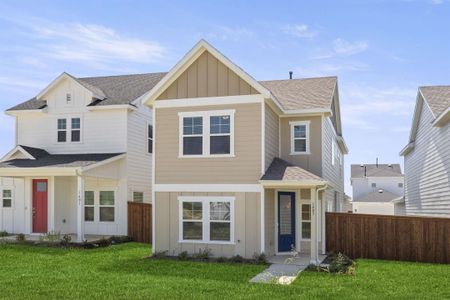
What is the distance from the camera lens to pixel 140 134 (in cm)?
2348

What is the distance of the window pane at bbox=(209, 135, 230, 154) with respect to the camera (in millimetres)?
15969

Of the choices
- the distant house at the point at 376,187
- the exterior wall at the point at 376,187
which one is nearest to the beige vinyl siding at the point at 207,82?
the distant house at the point at 376,187

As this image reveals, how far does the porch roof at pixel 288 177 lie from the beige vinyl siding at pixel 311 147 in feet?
5.83

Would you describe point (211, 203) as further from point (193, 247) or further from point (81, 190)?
point (81, 190)

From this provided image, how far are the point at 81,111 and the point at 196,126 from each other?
8757 millimetres

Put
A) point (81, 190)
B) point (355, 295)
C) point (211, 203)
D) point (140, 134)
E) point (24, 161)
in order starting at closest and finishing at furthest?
point (355, 295) → point (211, 203) → point (81, 190) → point (24, 161) → point (140, 134)

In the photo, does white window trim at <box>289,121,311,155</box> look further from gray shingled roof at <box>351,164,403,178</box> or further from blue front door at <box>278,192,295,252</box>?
gray shingled roof at <box>351,164,403,178</box>

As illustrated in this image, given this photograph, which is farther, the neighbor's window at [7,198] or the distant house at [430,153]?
the neighbor's window at [7,198]

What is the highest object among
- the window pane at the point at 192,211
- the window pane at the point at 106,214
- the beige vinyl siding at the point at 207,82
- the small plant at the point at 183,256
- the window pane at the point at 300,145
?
the beige vinyl siding at the point at 207,82

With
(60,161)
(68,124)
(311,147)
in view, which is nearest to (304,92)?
(311,147)

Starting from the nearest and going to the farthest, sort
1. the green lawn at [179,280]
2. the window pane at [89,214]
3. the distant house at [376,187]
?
the green lawn at [179,280] < the window pane at [89,214] < the distant house at [376,187]

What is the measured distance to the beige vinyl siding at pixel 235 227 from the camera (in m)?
15.5

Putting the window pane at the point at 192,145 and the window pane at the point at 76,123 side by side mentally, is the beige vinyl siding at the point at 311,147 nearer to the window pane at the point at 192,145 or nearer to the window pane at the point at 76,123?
the window pane at the point at 192,145

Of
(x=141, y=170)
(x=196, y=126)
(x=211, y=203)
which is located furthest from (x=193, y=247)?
(x=141, y=170)
